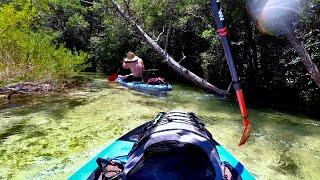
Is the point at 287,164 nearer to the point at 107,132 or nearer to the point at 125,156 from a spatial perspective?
the point at 125,156

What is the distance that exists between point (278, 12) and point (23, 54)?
6.56 m

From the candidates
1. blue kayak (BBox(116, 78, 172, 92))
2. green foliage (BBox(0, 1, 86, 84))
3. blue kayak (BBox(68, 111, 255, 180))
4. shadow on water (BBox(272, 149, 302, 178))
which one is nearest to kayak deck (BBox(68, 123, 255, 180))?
blue kayak (BBox(68, 111, 255, 180))

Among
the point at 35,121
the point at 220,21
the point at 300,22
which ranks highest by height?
the point at 300,22

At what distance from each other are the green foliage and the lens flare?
18.6 feet

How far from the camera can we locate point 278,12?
25.8ft

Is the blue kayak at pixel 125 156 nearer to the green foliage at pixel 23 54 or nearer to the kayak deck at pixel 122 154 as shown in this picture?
the kayak deck at pixel 122 154

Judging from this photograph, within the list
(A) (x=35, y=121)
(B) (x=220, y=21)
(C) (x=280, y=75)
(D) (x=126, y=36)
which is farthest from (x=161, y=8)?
(B) (x=220, y=21)

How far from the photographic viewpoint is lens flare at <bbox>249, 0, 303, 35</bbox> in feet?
26.0

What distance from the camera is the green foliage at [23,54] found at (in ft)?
31.0

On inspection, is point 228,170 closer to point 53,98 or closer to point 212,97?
point 53,98

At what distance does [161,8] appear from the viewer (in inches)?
547

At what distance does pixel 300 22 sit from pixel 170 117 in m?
7.86

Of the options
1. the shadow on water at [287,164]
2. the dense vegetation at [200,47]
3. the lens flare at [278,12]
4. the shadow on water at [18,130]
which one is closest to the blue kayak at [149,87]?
the dense vegetation at [200,47]

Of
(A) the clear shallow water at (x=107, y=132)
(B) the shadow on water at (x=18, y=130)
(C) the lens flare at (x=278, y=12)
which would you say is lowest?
(B) the shadow on water at (x=18, y=130)
